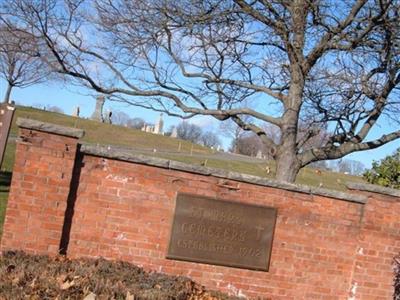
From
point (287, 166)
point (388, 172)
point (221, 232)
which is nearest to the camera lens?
point (221, 232)

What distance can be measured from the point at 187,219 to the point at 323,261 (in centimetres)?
203

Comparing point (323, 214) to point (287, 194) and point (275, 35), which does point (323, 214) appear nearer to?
point (287, 194)

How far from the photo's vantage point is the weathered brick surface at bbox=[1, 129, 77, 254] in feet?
20.1

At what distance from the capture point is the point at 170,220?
6.63 m

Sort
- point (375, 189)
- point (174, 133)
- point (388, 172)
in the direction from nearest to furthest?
point (375, 189) < point (388, 172) < point (174, 133)

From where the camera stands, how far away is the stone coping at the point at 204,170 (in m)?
6.45

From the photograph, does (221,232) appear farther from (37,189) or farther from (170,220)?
(37,189)

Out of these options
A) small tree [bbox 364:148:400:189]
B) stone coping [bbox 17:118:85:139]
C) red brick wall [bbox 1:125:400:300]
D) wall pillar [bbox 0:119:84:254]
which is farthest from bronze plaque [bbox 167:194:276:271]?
small tree [bbox 364:148:400:189]

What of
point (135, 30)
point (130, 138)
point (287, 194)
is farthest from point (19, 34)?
point (130, 138)

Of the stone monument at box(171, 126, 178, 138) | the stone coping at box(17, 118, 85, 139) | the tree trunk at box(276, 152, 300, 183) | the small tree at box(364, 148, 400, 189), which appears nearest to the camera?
the stone coping at box(17, 118, 85, 139)

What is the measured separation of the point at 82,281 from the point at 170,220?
203 centimetres

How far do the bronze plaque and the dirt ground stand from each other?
2.05ft

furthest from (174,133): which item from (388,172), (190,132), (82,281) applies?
(82,281)

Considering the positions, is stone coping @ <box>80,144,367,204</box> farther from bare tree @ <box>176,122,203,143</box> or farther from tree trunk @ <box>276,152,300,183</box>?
bare tree @ <box>176,122,203,143</box>
